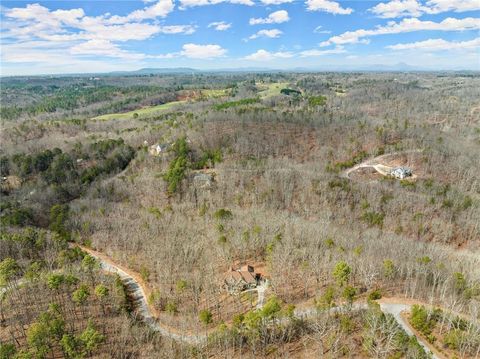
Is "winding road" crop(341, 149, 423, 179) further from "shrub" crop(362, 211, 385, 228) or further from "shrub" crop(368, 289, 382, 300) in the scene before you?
"shrub" crop(368, 289, 382, 300)

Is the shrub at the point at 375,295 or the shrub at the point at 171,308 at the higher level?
the shrub at the point at 375,295

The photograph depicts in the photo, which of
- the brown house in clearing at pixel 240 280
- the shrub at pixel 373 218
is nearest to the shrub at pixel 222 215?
the brown house in clearing at pixel 240 280

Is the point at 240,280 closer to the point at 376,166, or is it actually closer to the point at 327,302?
the point at 327,302

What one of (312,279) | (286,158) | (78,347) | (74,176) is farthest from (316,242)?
(74,176)

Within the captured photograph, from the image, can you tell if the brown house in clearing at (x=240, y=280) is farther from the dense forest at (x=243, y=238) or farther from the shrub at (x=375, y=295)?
the shrub at (x=375, y=295)

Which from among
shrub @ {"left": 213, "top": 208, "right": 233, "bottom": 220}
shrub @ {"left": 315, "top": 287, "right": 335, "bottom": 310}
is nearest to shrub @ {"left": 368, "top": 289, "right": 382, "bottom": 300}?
shrub @ {"left": 315, "top": 287, "right": 335, "bottom": 310}

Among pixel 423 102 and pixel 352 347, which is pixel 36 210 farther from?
pixel 423 102
